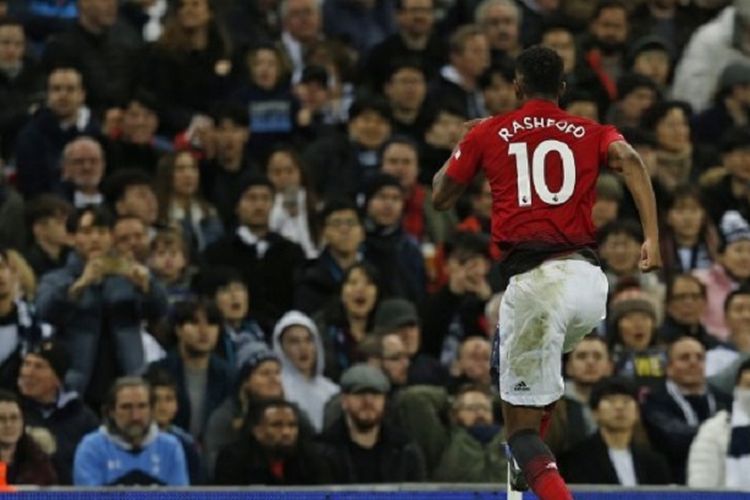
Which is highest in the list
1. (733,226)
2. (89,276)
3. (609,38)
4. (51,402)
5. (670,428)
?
(609,38)

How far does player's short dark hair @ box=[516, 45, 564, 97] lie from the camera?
12484 mm

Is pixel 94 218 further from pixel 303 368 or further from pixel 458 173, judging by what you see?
pixel 458 173

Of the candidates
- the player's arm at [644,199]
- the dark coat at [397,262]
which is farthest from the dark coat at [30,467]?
the player's arm at [644,199]

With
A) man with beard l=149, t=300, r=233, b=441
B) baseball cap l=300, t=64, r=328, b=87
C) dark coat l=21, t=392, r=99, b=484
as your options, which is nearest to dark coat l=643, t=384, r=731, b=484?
man with beard l=149, t=300, r=233, b=441

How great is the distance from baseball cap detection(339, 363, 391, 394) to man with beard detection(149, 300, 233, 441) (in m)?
0.87

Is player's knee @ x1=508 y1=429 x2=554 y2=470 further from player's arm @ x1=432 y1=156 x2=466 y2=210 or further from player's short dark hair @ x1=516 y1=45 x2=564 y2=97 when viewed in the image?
player's short dark hair @ x1=516 y1=45 x2=564 y2=97

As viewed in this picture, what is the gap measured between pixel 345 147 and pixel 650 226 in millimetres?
7721

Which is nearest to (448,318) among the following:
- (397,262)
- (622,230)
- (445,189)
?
(397,262)

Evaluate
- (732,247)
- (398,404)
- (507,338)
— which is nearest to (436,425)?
(398,404)

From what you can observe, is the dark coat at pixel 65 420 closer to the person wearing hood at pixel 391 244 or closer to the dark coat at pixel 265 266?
the dark coat at pixel 265 266

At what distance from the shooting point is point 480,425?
1656cm

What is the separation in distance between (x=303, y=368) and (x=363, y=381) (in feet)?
2.93

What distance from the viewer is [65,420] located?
1631cm

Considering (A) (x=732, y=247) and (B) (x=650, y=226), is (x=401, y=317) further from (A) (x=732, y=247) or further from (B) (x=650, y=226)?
(B) (x=650, y=226)
